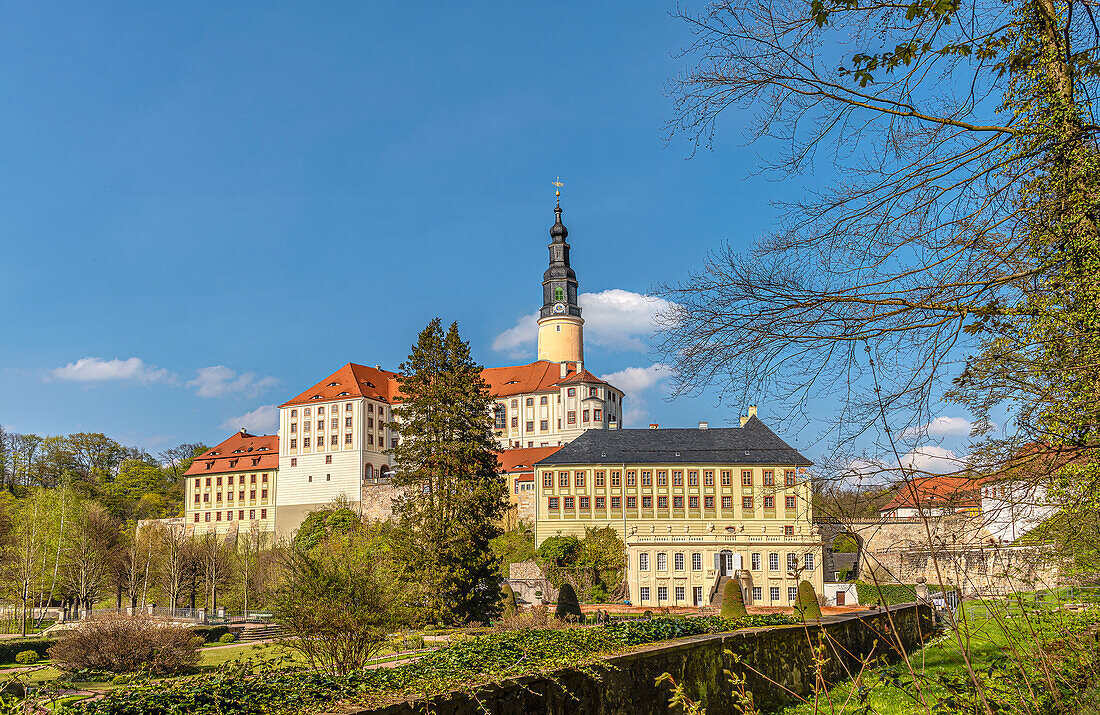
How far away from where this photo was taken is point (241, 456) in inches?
3912

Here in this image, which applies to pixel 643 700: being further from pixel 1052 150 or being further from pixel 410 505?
pixel 410 505

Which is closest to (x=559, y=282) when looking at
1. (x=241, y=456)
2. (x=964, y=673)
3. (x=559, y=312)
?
(x=559, y=312)

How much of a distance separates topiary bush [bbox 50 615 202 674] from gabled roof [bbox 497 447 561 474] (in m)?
56.0

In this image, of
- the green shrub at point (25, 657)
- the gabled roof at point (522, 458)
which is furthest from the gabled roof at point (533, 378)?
the green shrub at point (25, 657)

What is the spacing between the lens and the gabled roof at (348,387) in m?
95.4

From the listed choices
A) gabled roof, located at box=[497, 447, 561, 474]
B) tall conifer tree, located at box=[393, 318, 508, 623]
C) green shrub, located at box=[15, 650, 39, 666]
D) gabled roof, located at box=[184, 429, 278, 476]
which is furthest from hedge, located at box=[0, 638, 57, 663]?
gabled roof, located at box=[184, 429, 278, 476]

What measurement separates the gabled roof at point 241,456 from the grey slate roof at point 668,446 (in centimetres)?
4662

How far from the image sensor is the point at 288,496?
9381 cm

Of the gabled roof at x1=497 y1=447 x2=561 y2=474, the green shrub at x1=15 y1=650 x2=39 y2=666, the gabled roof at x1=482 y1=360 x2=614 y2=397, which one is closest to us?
the green shrub at x1=15 y1=650 x2=39 y2=666

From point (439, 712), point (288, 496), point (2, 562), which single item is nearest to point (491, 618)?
point (439, 712)

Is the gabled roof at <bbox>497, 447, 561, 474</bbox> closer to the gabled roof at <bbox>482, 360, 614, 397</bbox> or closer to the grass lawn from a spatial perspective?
the gabled roof at <bbox>482, 360, 614, 397</bbox>

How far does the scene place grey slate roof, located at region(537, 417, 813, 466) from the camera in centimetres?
6238

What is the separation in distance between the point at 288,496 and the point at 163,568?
1405 inches

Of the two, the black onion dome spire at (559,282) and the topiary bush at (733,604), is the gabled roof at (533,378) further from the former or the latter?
the topiary bush at (733,604)
